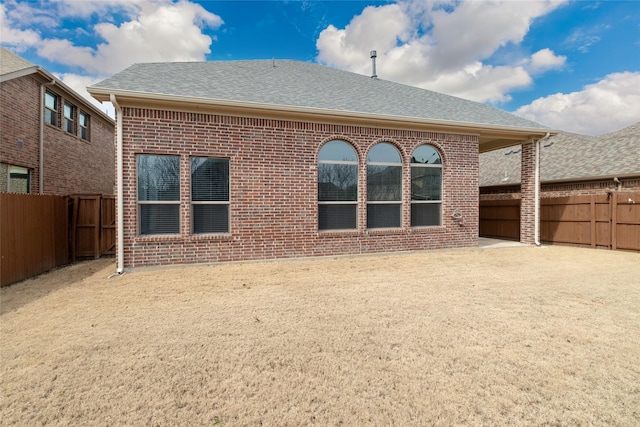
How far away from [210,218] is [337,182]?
336 centimetres

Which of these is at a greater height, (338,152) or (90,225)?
(338,152)

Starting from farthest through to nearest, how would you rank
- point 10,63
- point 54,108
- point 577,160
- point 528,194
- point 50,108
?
point 577,160, point 54,108, point 50,108, point 528,194, point 10,63

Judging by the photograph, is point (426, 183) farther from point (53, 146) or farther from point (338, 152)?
point (53, 146)

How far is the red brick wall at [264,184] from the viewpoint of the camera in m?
6.64

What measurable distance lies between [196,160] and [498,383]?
268 inches

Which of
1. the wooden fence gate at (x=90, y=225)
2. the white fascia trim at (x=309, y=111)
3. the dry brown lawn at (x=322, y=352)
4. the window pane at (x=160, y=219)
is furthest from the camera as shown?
the wooden fence gate at (x=90, y=225)

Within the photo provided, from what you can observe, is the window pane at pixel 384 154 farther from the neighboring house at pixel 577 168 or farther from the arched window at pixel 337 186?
the neighboring house at pixel 577 168

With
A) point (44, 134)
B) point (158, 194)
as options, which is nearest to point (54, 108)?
point (44, 134)

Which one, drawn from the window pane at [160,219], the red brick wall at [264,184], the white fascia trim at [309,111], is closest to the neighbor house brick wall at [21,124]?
the white fascia trim at [309,111]

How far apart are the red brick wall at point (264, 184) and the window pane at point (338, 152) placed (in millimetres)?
187

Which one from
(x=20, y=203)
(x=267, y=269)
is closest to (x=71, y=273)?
(x=20, y=203)

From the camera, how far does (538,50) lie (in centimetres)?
1241

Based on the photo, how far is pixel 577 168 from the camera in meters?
12.5

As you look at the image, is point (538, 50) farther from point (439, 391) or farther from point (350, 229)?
point (439, 391)
